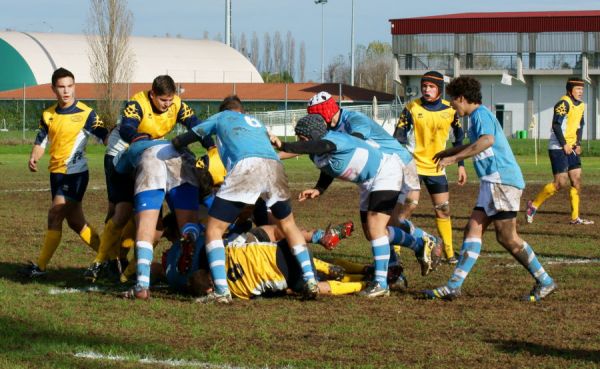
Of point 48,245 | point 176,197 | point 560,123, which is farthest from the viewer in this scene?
point 560,123

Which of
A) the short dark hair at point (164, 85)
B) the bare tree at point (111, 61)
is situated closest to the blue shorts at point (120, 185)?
the short dark hair at point (164, 85)

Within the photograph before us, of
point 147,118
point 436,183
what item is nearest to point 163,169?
point 147,118

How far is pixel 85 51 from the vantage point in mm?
79625

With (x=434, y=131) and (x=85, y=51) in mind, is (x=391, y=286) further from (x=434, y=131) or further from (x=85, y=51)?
(x=85, y=51)

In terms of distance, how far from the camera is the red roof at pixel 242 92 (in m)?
67.9

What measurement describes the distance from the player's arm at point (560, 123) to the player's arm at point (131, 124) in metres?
7.89

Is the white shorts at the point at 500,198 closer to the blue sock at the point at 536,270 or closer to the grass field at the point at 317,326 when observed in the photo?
the blue sock at the point at 536,270

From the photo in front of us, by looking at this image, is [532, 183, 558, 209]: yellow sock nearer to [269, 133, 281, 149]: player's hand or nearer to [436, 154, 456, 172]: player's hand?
[436, 154, 456, 172]: player's hand

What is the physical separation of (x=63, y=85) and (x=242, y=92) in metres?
60.6

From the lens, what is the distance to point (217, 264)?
30.3 feet

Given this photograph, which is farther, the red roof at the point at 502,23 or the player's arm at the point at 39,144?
the red roof at the point at 502,23

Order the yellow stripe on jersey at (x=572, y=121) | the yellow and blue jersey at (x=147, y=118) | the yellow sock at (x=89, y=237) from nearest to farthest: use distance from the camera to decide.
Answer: the yellow and blue jersey at (x=147, y=118), the yellow sock at (x=89, y=237), the yellow stripe on jersey at (x=572, y=121)

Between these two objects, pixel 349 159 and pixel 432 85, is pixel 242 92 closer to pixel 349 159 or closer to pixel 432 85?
pixel 432 85

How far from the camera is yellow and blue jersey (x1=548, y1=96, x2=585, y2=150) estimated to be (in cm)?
1627
